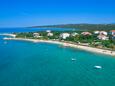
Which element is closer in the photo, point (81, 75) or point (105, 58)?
point (81, 75)

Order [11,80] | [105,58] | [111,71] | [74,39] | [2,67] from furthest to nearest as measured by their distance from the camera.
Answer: [74,39], [105,58], [2,67], [111,71], [11,80]

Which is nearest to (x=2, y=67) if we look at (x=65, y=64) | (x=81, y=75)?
→ (x=65, y=64)

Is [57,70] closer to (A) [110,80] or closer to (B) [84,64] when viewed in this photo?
(B) [84,64]

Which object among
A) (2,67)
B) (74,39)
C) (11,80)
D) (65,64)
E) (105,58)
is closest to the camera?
(11,80)

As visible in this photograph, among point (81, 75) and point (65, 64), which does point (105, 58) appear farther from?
point (81, 75)

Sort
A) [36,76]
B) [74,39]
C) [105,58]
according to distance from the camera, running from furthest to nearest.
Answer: [74,39], [105,58], [36,76]

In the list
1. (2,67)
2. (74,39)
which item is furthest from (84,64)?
(74,39)

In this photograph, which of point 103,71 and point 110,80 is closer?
point 110,80

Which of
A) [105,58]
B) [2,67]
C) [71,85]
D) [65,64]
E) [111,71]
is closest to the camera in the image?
[71,85]
